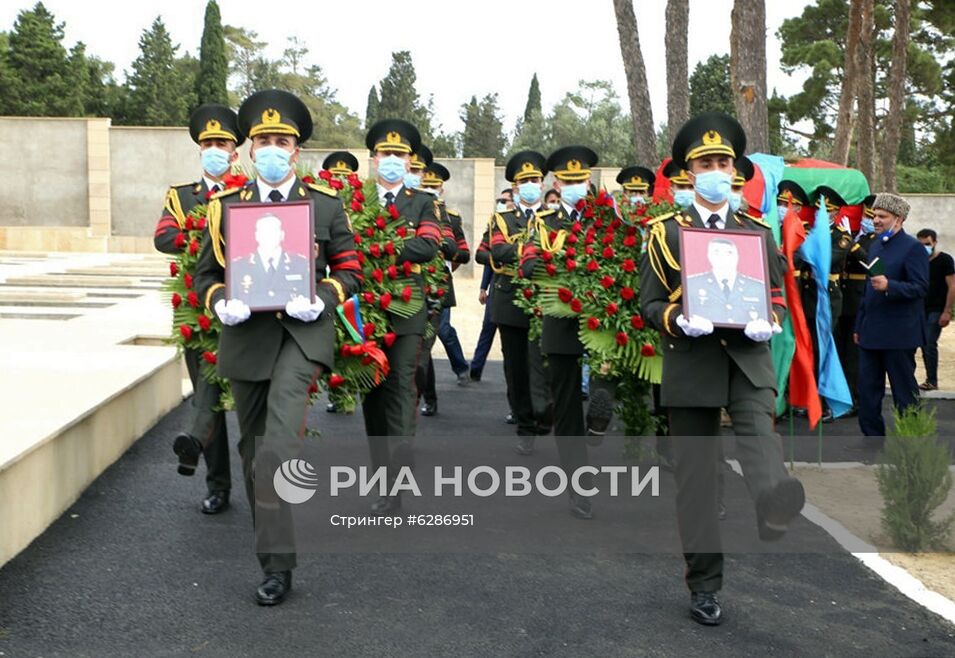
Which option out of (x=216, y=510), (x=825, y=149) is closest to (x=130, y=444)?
(x=216, y=510)

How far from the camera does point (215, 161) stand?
6812mm

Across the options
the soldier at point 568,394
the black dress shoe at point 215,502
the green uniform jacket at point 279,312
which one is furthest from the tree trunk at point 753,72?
the green uniform jacket at point 279,312

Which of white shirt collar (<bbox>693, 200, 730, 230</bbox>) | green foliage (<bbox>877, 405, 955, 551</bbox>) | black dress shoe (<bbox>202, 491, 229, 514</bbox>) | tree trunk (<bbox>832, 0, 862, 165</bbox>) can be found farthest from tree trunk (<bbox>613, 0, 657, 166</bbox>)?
white shirt collar (<bbox>693, 200, 730, 230</bbox>)

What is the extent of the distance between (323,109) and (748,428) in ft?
249

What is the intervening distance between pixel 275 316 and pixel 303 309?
0.85ft

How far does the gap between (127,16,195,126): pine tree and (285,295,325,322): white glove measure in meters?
50.9

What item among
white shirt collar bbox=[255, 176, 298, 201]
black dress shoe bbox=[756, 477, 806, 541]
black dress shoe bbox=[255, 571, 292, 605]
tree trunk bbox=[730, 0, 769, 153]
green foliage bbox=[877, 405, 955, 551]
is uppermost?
tree trunk bbox=[730, 0, 769, 153]

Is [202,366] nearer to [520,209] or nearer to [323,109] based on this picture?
[520,209]

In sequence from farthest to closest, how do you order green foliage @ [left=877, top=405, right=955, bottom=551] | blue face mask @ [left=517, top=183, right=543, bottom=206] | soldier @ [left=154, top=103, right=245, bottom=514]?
blue face mask @ [left=517, top=183, right=543, bottom=206], soldier @ [left=154, top=103, right=245, bottom=514], green foliage @ [left=877, top=405, right=955, bottom=551]

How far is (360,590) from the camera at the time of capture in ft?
17.1

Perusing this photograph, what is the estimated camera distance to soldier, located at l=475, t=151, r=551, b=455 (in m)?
8.47

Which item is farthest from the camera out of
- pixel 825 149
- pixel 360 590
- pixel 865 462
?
pixel 825 149

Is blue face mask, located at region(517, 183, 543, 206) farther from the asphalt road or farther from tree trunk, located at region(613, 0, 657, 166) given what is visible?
tree trunk, located at region(613, 0, 657, 166)

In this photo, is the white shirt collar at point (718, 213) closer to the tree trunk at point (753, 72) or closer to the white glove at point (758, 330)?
the white glove at point (758, 330)
